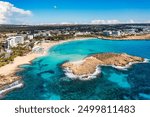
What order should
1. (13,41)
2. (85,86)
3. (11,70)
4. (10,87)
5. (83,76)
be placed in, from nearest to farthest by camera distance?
1. (10,87)
2. (85,86)
3. (83,76)
4. (11,70)
5. (13,41)

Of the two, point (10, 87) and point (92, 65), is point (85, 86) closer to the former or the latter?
point (10, 87)

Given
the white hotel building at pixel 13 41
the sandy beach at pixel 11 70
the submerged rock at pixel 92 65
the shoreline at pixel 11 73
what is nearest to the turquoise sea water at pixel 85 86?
the shoreline at pixel 11 73

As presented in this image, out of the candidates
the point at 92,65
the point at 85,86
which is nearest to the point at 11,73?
the point at 92,65

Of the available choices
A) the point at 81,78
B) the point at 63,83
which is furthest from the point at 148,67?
the point at 63,83

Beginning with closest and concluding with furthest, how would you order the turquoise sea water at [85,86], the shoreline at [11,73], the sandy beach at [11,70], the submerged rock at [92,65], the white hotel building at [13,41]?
the turquoise sea water at [85,86] → the shoreline at [11,73] → the sandy beach at [11,70] → the submerged rock at [92,65] → the white hotel building at [13,41]

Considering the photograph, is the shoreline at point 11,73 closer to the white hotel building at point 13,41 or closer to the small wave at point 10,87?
the small wave at point 10,87

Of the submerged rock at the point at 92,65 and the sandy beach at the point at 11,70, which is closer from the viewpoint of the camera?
the sandy beach at the point at 11,70

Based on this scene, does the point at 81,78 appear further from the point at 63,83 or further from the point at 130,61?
the point at 130,61

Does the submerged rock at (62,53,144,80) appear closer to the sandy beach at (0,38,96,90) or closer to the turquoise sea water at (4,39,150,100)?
the turquoise sea water at (4,39,150,100)
